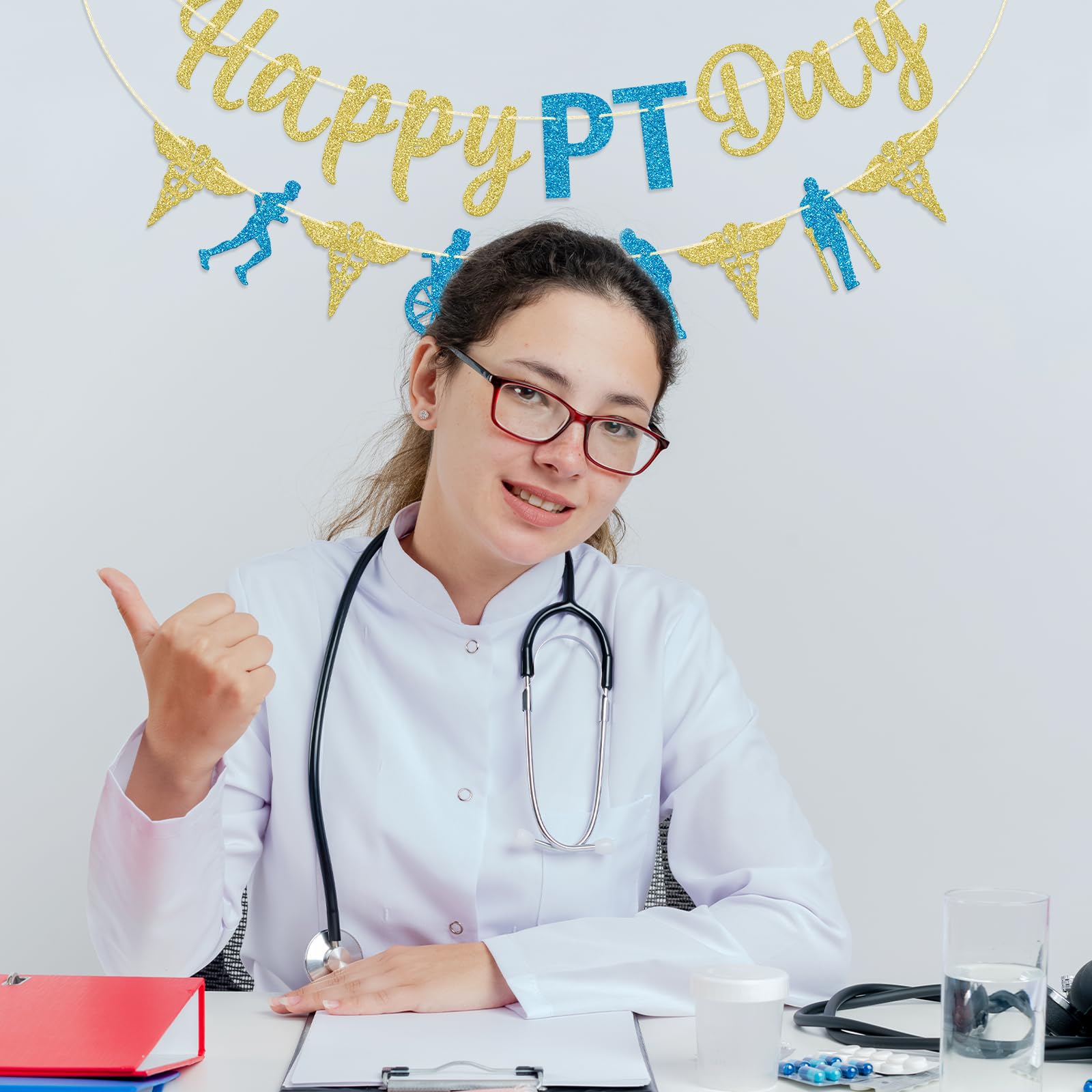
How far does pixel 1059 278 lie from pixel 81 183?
5.64 feet

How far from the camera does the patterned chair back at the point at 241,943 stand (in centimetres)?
131

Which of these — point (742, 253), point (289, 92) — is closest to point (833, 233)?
point (742, 253)

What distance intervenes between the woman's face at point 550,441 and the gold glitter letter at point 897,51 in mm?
1127

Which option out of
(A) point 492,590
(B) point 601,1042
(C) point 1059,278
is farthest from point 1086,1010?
(C) point 1059,278

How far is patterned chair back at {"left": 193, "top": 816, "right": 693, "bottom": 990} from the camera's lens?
1.31 meters

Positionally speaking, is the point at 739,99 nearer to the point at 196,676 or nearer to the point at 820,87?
the point at 820,87

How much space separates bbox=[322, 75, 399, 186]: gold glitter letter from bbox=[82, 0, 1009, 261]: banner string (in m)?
0.11

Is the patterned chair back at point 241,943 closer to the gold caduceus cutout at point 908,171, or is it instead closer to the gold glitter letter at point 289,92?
the gold caduceus cutout at point 908,171

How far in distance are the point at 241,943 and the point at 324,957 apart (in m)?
0.32

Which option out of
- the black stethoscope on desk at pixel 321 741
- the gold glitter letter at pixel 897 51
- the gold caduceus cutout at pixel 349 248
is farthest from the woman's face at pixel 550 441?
the gold glitter letter at pixel 897 51

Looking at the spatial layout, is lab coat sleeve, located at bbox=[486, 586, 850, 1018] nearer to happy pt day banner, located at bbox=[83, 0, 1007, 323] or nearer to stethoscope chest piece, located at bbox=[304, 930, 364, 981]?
stethoscope chest piece, located at bbox=[304, 930, 364, 981]

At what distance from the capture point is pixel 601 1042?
896 millimetres

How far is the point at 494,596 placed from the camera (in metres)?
1.39

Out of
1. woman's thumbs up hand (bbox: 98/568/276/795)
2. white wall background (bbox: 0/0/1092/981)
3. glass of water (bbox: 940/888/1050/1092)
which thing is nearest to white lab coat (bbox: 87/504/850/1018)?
woman's thumbs up hand (bbox: 98/568/276/795)
